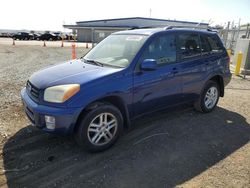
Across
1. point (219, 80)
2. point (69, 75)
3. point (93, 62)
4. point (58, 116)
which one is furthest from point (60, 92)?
point (219, 80)

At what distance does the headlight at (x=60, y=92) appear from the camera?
352cm

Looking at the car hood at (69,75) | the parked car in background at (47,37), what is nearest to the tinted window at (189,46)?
the car hood at (69,75)

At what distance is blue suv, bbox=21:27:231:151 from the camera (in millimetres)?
3588

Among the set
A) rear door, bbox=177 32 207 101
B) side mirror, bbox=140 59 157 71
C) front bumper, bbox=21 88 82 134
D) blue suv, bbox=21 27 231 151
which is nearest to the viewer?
front bumper, bbox=21 88 82 134

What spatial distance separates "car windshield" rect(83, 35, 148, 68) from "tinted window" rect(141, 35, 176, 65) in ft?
0.59

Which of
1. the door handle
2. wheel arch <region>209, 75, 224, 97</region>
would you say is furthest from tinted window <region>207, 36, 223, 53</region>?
the door handle

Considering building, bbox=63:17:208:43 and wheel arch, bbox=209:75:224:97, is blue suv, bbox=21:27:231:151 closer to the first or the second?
wheel arch, bbox=209:75:224:97

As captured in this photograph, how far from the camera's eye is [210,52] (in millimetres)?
5594

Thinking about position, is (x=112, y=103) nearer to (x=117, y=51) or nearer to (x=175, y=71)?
(x=117, y=51)

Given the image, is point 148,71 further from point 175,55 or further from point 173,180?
point 173,180

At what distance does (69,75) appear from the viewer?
12.9 ft

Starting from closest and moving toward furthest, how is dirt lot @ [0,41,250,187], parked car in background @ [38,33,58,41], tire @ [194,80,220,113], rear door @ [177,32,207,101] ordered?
dirt lot @ [0,41,250,187] → rear door @ [177,32,207,101] → tire @ [194,80,220,113] → parked car in background @ [38,33,58,41]

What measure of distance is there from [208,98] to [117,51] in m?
2.52

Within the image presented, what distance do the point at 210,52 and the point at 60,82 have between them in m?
3.46
